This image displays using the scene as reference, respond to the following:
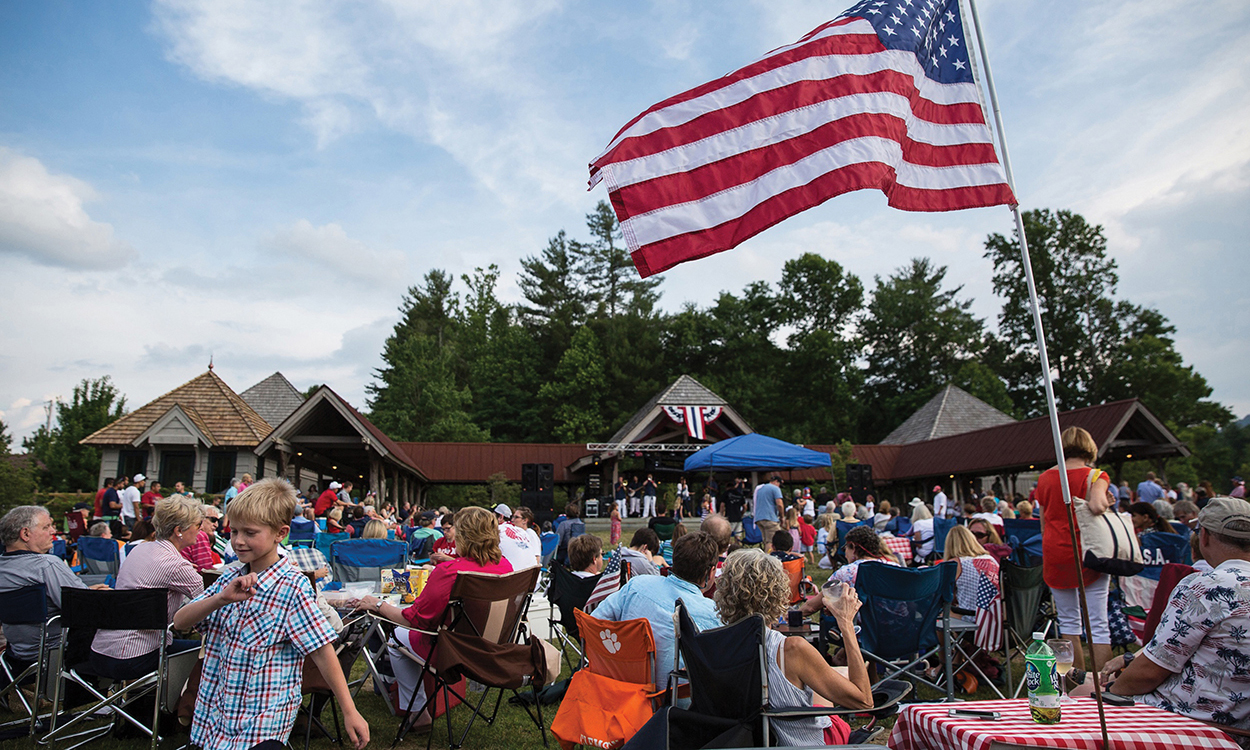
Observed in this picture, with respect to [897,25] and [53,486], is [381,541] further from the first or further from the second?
[53,486]

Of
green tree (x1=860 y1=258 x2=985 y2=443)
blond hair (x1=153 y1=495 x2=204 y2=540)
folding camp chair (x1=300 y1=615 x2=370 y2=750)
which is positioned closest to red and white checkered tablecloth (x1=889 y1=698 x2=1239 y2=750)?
folding camp chair (x1=300 y1=615 x2=370 y2=750)

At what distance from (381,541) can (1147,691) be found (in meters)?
6.26

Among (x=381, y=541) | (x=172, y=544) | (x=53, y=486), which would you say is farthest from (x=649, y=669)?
(x=53, y=486)

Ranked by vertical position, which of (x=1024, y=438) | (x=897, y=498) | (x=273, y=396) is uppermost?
(x=273, y=396)

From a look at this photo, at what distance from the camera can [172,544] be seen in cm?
456

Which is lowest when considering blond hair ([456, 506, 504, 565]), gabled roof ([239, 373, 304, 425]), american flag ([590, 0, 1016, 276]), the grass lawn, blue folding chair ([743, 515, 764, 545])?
the grass lawn

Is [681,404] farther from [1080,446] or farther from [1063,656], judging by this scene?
[1063,656]

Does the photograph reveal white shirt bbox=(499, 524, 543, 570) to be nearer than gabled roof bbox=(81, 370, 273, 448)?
Yes

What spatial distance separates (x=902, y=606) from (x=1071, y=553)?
3.59 feet

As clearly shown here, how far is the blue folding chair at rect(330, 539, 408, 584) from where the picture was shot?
7.24 m

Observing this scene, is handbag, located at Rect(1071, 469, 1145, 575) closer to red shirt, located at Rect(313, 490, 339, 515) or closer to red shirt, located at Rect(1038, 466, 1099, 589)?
red shirt, located at Rect(1038, 466, 1099, 589)

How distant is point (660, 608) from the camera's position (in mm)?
3518

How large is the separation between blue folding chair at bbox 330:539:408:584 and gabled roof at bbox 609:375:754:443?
18924 millimetres

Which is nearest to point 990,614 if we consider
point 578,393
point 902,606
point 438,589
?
point 902,606
